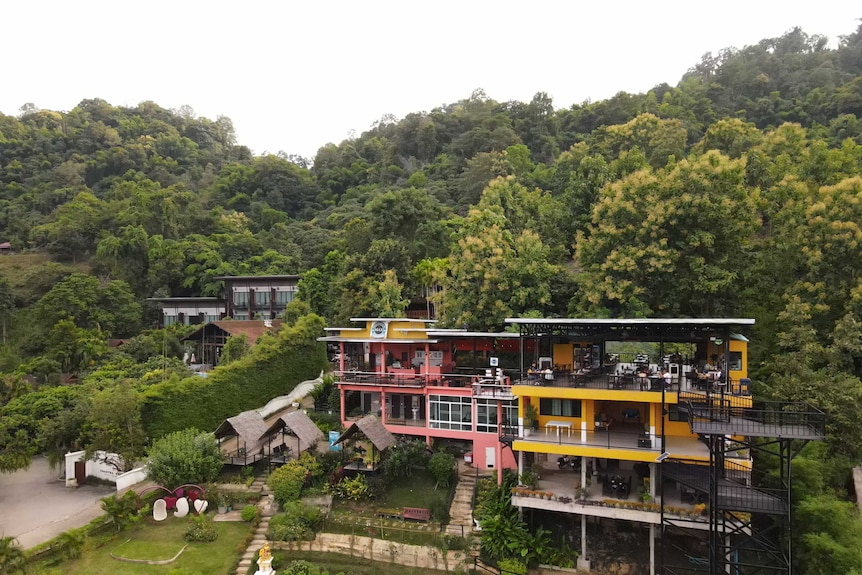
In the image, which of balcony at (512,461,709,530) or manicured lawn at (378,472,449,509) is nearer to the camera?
balcony at (512,461,709,530)

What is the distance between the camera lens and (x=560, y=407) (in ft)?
63.7

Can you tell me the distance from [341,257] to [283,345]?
889cm

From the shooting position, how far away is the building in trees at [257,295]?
46594 millimetres

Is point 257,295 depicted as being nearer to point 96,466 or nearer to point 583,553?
point 96,466

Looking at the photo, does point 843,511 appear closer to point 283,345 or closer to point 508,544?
point 508,544

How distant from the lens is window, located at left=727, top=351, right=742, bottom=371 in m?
18.3

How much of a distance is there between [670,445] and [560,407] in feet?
12.4

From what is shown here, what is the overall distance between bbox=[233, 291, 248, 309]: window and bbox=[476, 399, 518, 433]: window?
100ft

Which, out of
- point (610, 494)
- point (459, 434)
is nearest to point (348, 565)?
point (459, 434)

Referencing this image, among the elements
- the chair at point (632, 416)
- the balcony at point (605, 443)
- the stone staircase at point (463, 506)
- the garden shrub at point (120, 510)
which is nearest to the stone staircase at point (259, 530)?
the garden shrub at point (120, 510)

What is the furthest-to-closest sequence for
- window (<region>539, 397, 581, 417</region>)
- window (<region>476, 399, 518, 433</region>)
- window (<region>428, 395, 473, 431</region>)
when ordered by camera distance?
window (<region>428, 395, 473, 431</region>) → window (<region>476, 399, 518, 433</region>) → window (<region>539, 397, 581, 417</region>)

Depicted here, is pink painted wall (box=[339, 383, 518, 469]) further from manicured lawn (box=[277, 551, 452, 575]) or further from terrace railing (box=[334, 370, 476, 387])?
manicured lawn (box=[277, 551, 452, 575])

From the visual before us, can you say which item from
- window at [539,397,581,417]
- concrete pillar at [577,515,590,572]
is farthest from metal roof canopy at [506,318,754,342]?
concrete pillar at [577,515,590,572]

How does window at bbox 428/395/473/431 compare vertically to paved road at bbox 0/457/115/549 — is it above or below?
above
